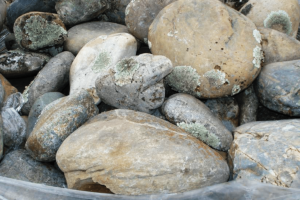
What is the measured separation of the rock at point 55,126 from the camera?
292 cm

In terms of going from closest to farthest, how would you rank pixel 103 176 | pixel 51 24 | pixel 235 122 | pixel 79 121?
pixel 103 176, pixel 79 121, pixel 235 122, pixel 51 24

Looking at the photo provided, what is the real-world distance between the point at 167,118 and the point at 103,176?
98 cm

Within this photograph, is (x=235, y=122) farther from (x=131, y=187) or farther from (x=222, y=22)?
(x=131, y=187)

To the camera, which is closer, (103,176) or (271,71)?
(103,176)

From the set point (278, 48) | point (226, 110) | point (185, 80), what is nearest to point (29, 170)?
point (185, 80)

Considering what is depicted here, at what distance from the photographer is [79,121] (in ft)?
10.0

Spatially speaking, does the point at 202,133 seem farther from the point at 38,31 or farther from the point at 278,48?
the point at 38,31

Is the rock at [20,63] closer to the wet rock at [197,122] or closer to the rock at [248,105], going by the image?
the wet rock at [197,122]

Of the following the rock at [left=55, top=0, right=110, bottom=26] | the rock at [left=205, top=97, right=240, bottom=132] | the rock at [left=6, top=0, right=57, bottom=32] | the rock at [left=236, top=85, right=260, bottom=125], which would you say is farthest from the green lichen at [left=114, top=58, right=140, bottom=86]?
the rock at [left=6, top=0, right=57, bottom=32]

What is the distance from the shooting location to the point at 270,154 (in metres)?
2.50

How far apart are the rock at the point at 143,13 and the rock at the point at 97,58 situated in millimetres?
252

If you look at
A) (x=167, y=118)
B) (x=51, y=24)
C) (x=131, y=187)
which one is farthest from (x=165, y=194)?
(x=51, y=24)

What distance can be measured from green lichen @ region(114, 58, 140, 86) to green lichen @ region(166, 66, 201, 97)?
1.46ft

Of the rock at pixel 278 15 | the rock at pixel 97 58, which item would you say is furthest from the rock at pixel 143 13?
the rock at pixel 278 15
